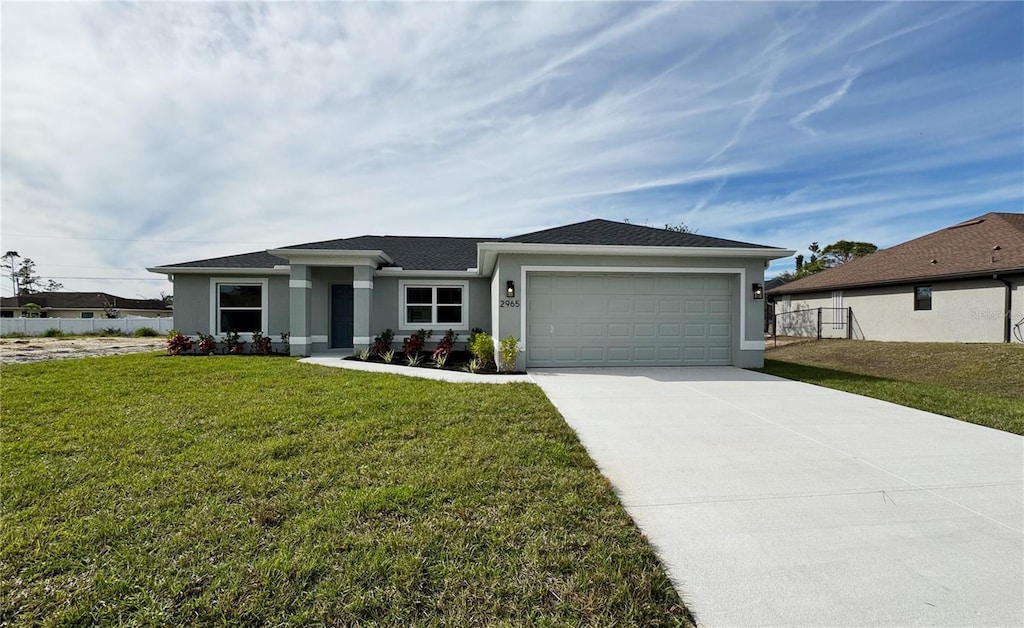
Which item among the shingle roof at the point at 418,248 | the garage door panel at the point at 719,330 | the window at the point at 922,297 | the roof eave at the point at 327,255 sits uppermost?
the shingle roof at the point at 418,248

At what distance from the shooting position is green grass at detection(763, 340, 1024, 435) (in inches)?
237

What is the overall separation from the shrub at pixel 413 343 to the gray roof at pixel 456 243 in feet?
6.83

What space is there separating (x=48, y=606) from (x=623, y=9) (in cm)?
945

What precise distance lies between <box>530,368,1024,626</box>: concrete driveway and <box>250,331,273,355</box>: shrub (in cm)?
1043

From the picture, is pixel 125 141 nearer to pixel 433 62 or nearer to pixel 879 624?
pixel 433 62

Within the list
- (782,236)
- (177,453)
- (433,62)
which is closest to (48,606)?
(177,453)

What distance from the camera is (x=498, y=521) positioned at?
270cm

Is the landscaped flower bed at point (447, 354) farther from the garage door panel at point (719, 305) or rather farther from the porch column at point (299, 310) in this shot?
the garage door panel at point (719, 305)

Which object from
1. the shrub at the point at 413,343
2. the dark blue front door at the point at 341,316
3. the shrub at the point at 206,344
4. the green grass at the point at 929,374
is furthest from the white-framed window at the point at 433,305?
the green grass at the point at 929,374

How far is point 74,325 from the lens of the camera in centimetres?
2584

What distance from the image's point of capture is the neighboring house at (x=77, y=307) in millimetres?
39625

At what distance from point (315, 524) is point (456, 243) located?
13.7 meters

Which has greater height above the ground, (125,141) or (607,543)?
(125,141)

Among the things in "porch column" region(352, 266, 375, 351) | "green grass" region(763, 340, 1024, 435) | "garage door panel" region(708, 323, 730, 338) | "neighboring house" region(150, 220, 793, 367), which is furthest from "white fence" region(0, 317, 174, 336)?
"green grass" region(763, 340, 1024, 435)
